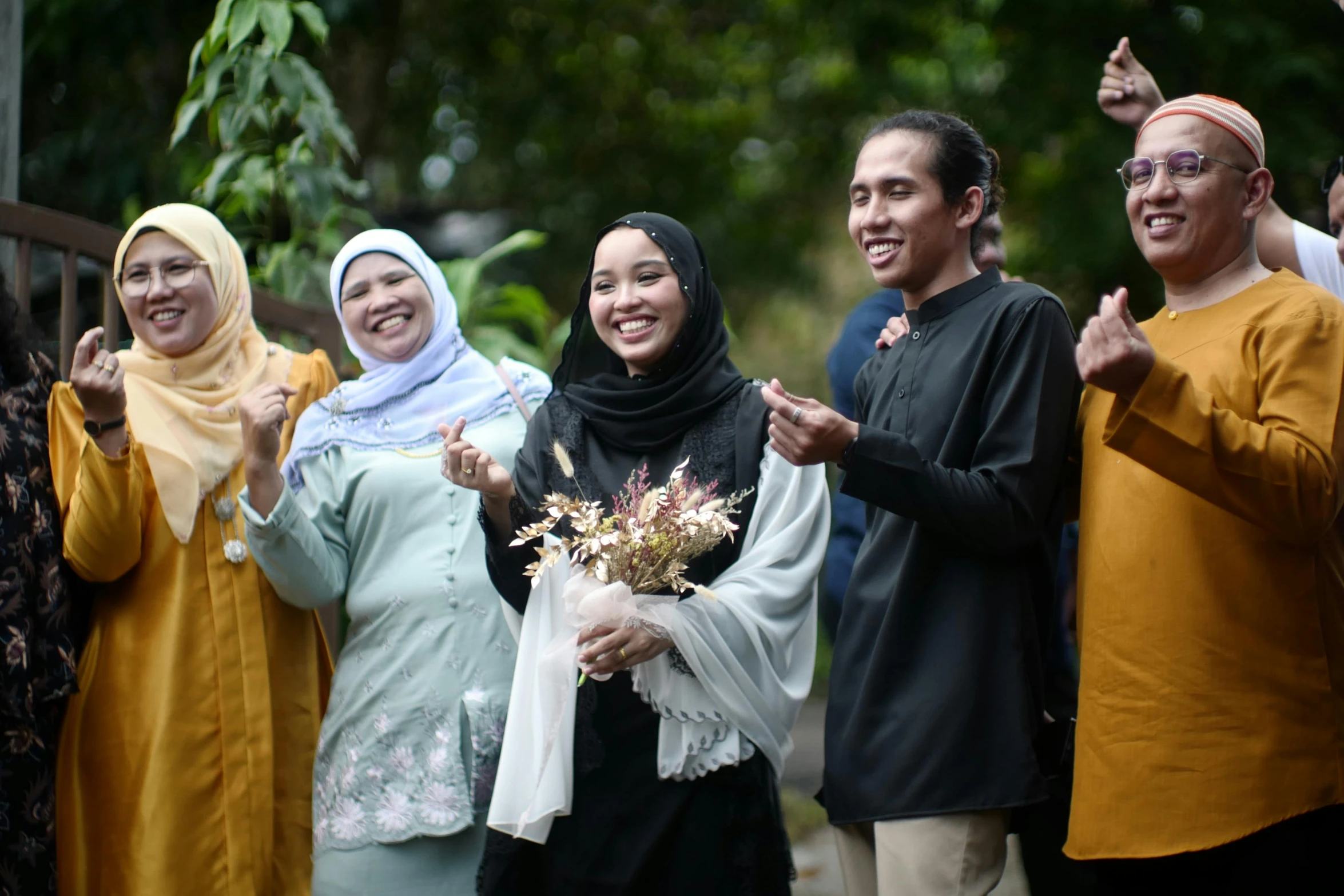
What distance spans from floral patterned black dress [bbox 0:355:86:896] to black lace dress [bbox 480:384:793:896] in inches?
45.1

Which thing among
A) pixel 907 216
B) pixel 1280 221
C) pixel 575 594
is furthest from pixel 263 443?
pixel 1280 221

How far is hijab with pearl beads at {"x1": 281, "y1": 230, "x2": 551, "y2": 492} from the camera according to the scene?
346 centimetres

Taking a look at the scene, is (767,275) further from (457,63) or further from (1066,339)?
(1066,339)

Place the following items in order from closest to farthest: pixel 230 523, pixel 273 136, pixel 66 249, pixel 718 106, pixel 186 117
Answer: pixel 230 523 → pixel 66 249 → pixel 186 117 → pixel 273 136 → pixel 718 106

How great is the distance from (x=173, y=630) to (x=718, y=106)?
9531 mm

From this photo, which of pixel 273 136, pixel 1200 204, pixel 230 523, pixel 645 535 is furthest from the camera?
pixel 273 136

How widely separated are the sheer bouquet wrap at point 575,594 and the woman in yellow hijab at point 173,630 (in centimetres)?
89

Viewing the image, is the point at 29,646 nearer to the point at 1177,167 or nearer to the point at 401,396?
the point at 401,396

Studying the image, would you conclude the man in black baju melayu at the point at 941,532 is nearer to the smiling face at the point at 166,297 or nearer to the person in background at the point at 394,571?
the person in background at the point at 394,571

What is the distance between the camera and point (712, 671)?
2.77 m

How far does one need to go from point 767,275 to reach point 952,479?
1014cm

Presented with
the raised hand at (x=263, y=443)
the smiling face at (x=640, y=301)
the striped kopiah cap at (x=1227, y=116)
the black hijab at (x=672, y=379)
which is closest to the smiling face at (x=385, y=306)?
the raised hand at (x=263, y=443)

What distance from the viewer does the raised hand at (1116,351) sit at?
7.21ft

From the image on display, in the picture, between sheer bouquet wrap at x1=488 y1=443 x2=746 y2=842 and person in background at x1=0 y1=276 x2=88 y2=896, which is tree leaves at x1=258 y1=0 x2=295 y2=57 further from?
sheer bouquet wrap at x1=488 y1=443 x2=746 y2=842
